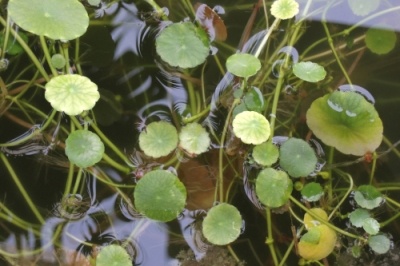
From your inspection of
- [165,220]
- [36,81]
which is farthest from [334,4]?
Answer: [36,81]

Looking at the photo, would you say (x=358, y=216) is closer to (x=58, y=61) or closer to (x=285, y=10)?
(x=285, y=10)

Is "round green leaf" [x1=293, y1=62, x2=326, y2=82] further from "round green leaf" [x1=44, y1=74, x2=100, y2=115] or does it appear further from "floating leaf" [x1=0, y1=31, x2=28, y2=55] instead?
"floating leaf" [x1=0, y1=31, x2=28, y2=55]

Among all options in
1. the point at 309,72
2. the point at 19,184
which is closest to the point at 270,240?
the point at 309,72

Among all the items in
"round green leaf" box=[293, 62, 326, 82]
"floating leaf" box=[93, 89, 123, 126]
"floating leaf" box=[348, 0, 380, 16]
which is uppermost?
"floating leaf" box=[348, 0, 380, 16]

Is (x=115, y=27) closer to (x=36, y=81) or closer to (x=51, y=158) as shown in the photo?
(x=36, y=81)

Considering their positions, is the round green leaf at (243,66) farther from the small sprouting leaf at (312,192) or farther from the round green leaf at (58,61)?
the round green leaf at (58,61)

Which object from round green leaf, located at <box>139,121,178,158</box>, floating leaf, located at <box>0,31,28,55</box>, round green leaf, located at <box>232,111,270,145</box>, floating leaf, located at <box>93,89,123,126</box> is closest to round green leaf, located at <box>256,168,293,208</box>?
round green leaf, located at <box>232,111,270,145</box>
